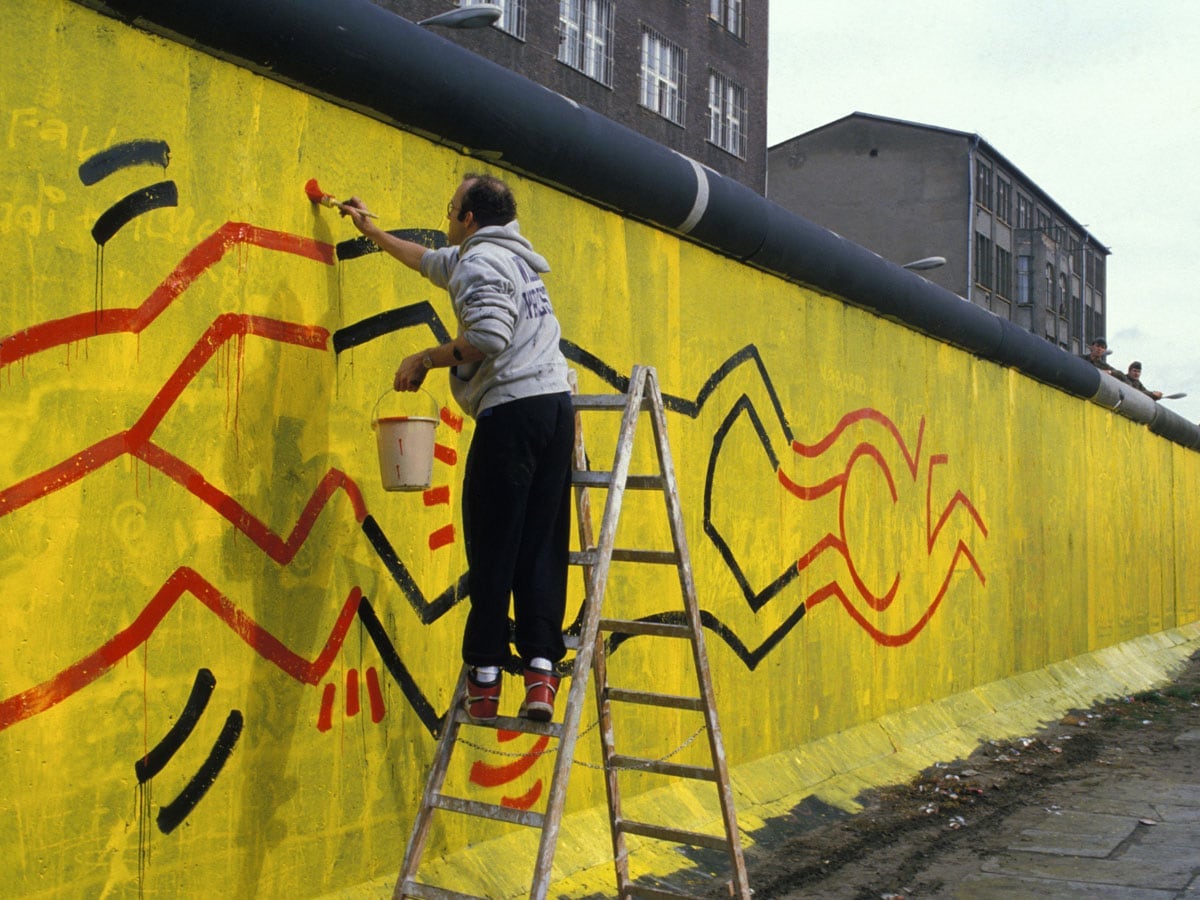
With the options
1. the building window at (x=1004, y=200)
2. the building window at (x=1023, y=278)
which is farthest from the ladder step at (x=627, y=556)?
the building window at (x=1023, y=278)

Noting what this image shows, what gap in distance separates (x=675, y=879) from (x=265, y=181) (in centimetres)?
281

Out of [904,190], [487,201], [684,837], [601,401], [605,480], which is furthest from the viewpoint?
[904,190]

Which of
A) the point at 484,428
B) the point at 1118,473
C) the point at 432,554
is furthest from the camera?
the point at 1118,473

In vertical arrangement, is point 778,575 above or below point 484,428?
below

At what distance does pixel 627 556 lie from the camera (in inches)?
165

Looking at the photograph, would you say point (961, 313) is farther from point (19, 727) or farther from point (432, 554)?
point (19, 727)

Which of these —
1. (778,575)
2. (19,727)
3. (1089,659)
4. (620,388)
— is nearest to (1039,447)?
(1089,659)

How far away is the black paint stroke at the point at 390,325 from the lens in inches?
157

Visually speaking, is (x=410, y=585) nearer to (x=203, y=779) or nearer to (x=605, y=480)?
(x=605, y=480)

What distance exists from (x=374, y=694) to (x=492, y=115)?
1919 millimetres

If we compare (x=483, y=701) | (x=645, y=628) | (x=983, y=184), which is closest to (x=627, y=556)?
(x=645, y=628)

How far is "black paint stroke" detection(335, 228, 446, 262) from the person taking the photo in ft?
13.1

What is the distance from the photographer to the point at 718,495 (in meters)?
5.98

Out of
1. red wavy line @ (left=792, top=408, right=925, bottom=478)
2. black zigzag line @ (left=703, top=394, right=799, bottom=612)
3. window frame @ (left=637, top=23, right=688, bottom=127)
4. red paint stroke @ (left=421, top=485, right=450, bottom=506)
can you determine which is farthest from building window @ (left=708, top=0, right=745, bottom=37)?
red paint stroke @ (left=421, top=485, right=450, bottom=506)
